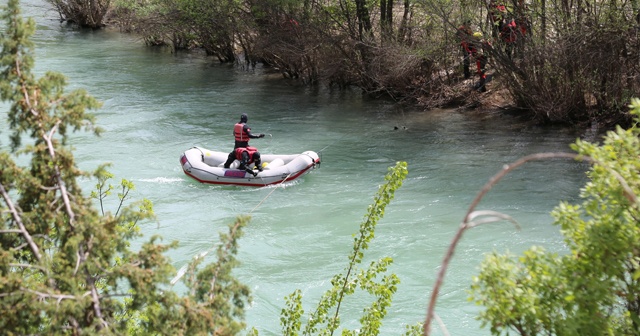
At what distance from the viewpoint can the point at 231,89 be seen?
22.7 m

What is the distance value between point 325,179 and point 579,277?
1083 cm

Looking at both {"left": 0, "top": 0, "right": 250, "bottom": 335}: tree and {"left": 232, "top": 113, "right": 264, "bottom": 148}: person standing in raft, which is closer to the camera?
{"left": 0, "top": 0, "right": 250, "bottom": 335}: tree

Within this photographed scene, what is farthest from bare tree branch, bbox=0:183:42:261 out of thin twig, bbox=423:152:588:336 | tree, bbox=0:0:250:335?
thin twig, bbox=423:152:588:336

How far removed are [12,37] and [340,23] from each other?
16985 millimetres

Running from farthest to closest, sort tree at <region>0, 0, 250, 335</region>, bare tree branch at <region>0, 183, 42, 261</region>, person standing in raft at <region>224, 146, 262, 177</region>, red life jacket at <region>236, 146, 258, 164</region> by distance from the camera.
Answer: red life jacket at <region>236, 146, 258, 164</region> → person standing in raft at <region>224, 146, 262, 177</region> → bare tree branch at <region>0, 183, 42, 261</region> → tree at <region>0, 0, 250, 335</region>

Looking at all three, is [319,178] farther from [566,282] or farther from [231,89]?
[566,282]

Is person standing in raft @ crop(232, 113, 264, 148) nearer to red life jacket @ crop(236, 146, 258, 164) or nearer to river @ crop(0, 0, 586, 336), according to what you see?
red life jacket @ crop(236, 146, 258, 164)

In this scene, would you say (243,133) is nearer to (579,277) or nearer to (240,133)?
(240,133)

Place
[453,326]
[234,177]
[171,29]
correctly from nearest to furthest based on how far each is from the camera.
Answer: [453,326] < [234,177] < [171,29]

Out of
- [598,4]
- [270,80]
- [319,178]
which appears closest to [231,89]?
[270,80]

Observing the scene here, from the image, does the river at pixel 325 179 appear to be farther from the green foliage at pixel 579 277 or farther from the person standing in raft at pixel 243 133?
the green foliage at pixel 579 277

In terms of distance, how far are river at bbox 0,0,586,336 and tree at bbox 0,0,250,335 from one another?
14.2ft

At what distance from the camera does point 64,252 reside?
13.8ft

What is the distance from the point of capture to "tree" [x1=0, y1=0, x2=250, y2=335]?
4039 millimetres
